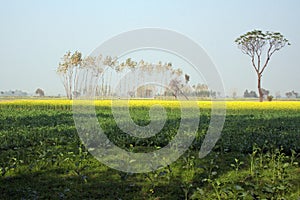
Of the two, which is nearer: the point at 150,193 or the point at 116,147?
the point at 150,193

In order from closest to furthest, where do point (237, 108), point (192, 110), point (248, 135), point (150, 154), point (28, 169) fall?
point (28, 169) < point (150, 154) < point (248, 135) < point (192, 110) < point (237, 108)

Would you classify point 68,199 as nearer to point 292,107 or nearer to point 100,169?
point 100,169

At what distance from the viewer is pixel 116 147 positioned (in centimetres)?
1025

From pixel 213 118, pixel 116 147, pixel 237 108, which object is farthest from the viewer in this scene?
pixel 237 108

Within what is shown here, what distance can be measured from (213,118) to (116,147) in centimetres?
962

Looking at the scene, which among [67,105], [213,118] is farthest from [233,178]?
[67,105]

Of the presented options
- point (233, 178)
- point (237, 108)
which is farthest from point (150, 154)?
point (237, 108)

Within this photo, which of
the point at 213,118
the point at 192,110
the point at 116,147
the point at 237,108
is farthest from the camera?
the point at 237,108

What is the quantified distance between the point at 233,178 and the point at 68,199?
2.86m

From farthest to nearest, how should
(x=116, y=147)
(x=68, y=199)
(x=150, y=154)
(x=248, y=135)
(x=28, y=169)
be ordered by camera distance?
(x=248, y=135) → (x=116, y=147) → (x=150, y=154) → (x=28, y=169) → (x=68, y=199)

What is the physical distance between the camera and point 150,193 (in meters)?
6.38

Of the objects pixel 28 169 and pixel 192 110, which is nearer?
pixel 28 169

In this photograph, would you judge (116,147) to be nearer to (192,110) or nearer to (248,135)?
(248,135)

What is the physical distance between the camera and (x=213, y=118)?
1905 centimetres
